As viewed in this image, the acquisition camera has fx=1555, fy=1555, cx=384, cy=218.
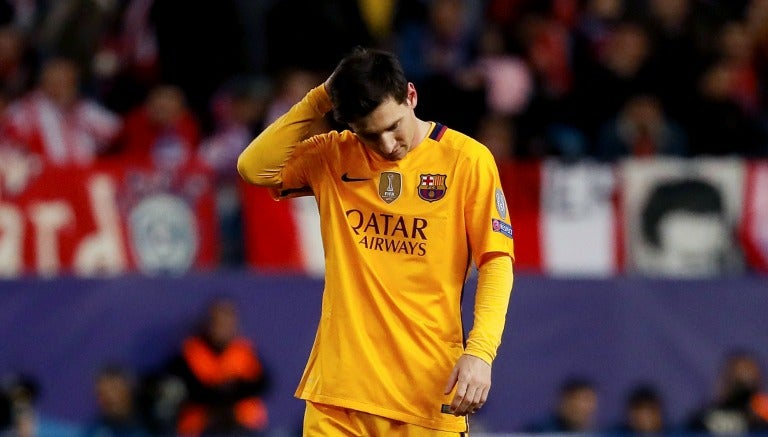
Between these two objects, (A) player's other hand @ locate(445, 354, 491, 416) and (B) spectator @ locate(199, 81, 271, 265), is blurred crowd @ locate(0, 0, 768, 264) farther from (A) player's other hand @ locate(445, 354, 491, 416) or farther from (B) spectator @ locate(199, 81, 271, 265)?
(A) player's other hand @ locate(445, 354, 491, 416)

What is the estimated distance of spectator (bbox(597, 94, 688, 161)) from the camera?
12.3m

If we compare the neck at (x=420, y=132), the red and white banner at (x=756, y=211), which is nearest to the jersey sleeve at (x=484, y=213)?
the neck at (x=420, y=132)

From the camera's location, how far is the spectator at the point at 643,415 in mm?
11242

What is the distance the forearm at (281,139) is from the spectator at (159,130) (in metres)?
6.48

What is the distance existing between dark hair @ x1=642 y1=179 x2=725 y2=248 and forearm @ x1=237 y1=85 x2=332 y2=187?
6848mm

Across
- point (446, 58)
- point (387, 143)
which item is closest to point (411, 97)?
point (387, 143)

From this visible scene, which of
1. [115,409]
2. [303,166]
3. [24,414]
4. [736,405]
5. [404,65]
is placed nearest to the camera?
[303,166]

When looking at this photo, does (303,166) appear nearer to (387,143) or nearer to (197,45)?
(387,143)

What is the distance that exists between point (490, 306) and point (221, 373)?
6.32m

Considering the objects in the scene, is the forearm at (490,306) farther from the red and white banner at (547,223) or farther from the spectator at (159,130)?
the spectator at (159,130)

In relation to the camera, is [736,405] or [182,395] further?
[736,405]

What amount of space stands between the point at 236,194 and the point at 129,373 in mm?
1520

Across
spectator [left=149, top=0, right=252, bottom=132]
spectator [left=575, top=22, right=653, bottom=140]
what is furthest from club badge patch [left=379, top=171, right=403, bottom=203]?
spectator [left=575, top=22, right=653, bottom=140]

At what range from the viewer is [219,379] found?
11.0 m
